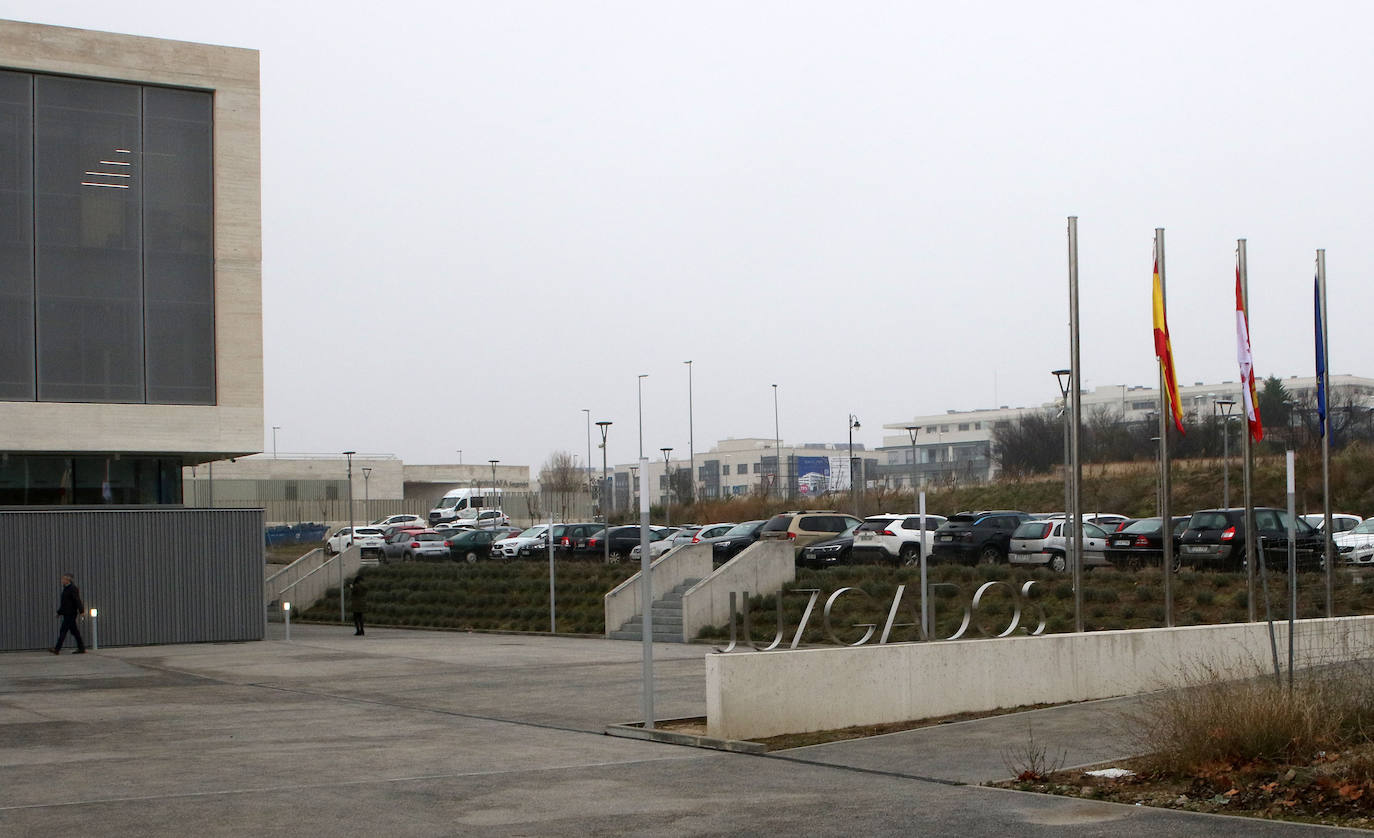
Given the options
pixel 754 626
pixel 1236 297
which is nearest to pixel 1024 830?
pixel 1236 297

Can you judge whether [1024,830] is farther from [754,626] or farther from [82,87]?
[82,87]

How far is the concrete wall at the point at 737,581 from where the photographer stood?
32.3 meters

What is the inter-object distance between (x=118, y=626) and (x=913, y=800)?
2566 cm

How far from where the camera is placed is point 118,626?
104ft

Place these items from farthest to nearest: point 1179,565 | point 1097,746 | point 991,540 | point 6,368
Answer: point 991,540, point 1179,565, point 6,368, point 1097,746

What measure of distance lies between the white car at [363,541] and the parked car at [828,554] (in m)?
24.0

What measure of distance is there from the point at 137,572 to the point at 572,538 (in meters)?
18.7

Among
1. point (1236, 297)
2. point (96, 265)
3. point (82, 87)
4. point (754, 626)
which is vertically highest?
point (82, 87)

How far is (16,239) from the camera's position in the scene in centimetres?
3045

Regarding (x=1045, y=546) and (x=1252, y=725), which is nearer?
(x=1252, y=725)

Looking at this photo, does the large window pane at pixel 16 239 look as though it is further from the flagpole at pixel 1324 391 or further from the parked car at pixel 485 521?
the parked car at pixel 485 521

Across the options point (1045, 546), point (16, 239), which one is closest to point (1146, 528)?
point (1045, 546)

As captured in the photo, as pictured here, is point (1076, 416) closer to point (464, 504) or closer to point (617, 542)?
point (617, 542)

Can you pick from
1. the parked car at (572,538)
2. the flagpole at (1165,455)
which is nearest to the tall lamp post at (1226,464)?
the parked car at (572,538)
